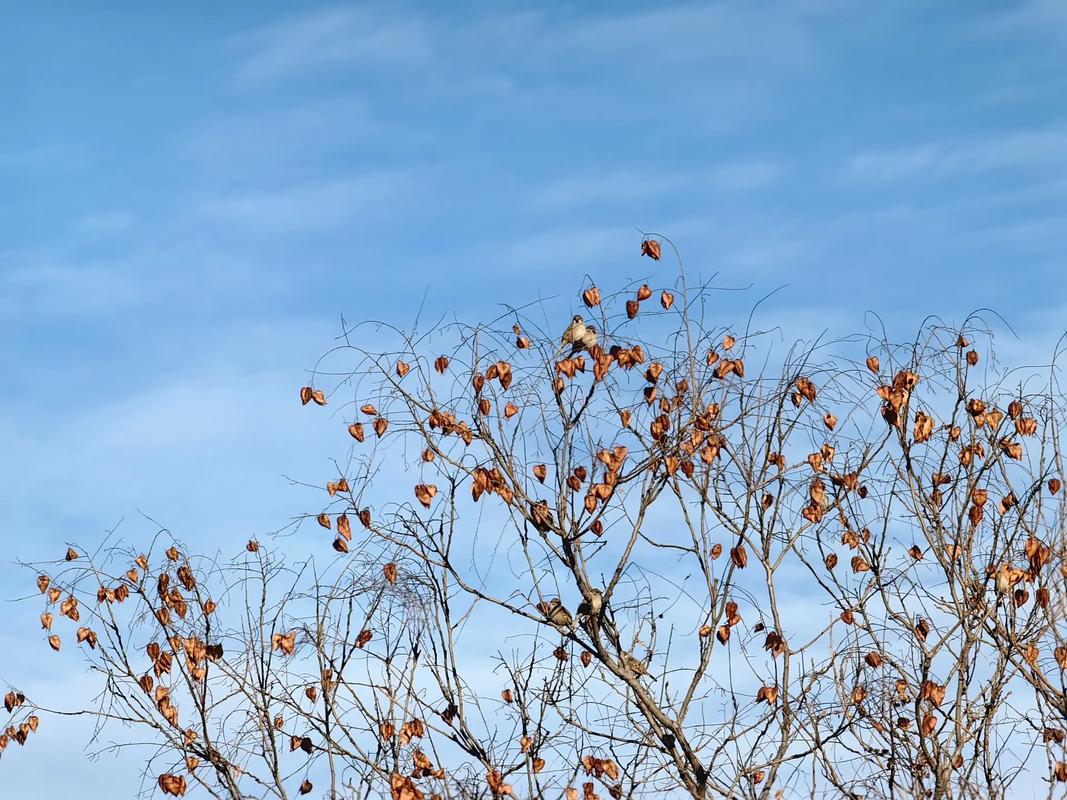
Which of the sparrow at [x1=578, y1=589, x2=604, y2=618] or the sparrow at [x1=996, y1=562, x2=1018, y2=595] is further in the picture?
the sparrow at [x1=996, y1=562, x2=1018, y2=595]

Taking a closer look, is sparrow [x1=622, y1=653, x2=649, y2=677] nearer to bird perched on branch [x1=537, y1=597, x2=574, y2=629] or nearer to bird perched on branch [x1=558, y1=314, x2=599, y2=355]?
bird perched on branch [x1=537, y1=597, x2=574, y2=629]

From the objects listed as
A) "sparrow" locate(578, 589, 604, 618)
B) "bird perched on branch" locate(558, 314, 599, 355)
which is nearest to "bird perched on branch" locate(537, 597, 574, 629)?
"sparrow" locate(578, 589, 604, 618)

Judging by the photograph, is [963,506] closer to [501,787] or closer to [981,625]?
[981,625]

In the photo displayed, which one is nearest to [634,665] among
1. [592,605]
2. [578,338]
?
[592,605]

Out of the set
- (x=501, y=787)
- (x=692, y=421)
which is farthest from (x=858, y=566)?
(x=501, y=787)

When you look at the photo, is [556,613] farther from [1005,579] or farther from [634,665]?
[1005,579]

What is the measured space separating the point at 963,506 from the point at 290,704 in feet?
13.4

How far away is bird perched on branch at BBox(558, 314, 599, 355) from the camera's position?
7.38 metres

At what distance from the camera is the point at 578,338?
738 centimetres

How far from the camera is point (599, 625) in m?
7.18

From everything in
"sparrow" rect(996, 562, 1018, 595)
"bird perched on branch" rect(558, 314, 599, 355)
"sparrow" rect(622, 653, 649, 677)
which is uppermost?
"bird perched on branch" rect(558, 314, 599, 355)

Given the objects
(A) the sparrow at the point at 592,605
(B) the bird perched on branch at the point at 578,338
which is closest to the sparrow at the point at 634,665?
(A) the sparrow at the point at 592,605

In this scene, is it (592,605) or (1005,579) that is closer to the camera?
(592,605)

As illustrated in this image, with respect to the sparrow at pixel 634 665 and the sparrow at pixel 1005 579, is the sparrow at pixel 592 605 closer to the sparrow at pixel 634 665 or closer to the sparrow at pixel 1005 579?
the sparrow at pixel 634 665
